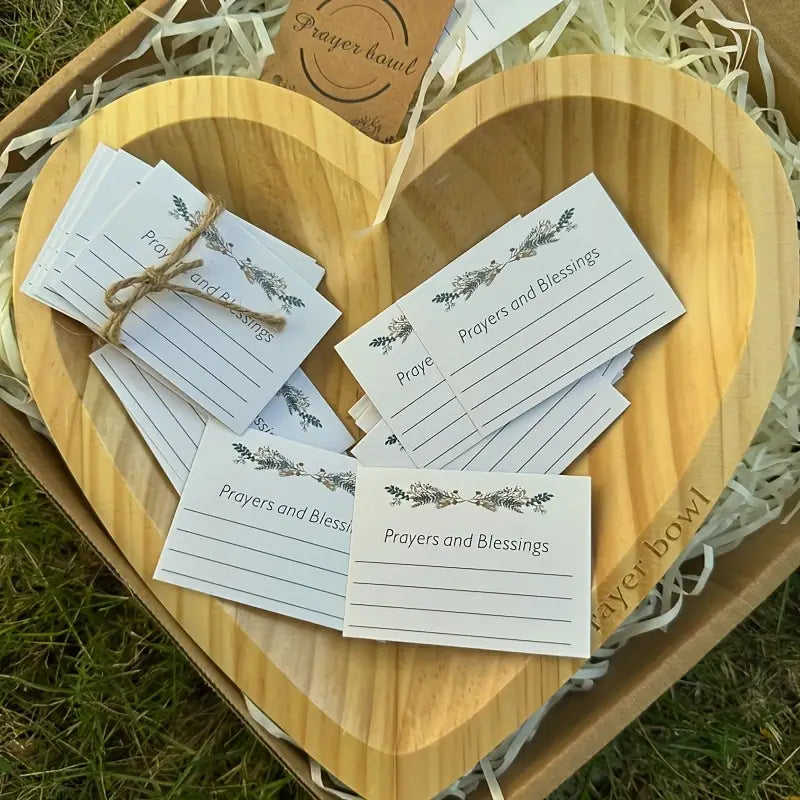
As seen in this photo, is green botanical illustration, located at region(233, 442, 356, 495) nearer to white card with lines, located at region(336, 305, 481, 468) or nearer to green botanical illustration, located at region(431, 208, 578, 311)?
white card with lines, located at region(336, 305, 481, 468)

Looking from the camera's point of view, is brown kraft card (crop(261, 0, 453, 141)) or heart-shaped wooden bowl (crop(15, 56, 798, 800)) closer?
heart-shaped wooden bowl (crop(15, 56, 798, 800))

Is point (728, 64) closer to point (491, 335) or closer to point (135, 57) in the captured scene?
point (491, 335)

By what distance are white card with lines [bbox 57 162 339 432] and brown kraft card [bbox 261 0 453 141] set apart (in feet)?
0.56

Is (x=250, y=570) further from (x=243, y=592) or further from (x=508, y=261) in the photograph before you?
(x=508, y=261)

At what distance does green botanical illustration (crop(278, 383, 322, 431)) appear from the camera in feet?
2.52

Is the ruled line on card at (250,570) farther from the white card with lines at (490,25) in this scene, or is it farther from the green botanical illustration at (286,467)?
the white card with lines at (490,25)

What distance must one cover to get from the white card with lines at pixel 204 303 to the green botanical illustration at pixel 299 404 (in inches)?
0.7

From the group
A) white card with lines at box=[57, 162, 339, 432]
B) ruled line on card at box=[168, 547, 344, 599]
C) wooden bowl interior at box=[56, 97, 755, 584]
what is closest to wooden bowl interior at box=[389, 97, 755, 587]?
wooden bowl interior at box=[56, 97, 755, 584]

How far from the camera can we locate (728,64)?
815 millimetres

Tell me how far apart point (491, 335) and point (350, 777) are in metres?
0.39

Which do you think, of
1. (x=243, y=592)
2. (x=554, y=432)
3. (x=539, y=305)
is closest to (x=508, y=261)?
(x=539, y=305)

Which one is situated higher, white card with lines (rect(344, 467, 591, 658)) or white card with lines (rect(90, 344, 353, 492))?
white card with lines (rect(90, 344, 353, 492))

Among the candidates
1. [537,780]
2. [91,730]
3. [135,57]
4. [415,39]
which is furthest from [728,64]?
[91,730]

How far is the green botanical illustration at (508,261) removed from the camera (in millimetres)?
742
